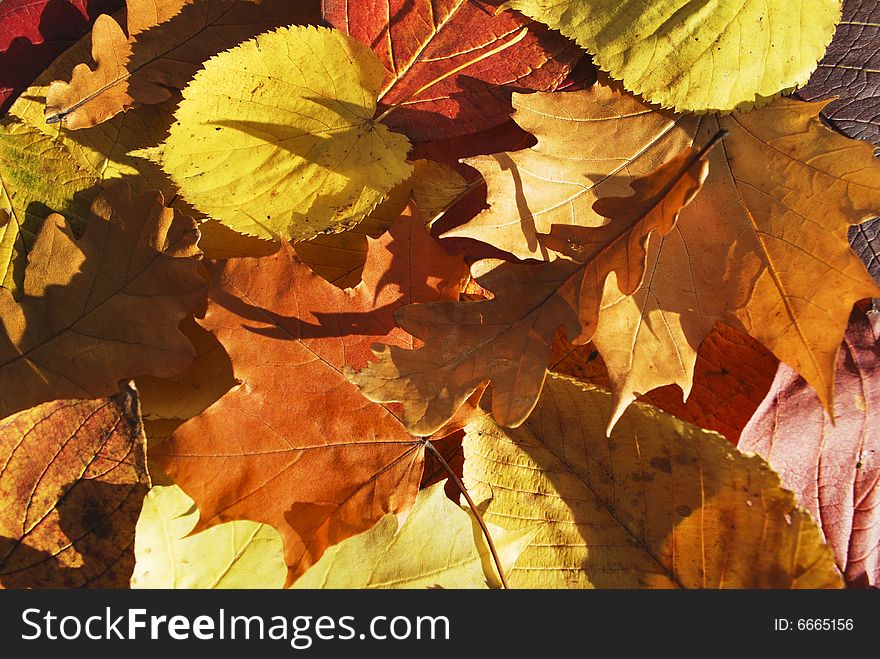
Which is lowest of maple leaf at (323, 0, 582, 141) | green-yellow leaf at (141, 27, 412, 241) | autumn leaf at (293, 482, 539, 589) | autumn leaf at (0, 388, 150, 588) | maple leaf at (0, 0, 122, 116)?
autumn leaf at (293, 482, 539, 589)

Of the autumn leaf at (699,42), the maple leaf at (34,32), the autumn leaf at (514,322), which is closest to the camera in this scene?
the autumn leaf at (514,322)

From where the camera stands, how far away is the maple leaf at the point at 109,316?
3.32 feet

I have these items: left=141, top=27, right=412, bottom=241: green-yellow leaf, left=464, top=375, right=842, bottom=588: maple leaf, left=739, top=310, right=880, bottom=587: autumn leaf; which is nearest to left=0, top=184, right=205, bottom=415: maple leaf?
left=141, top=27, right=412, bottom=241: green-yellow leaf

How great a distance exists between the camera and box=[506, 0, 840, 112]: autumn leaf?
101 cm

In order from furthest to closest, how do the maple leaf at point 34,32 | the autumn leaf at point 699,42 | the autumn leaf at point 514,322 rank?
the maple leaf at point 34,32, the autumn leaf at point 699,42, the autumn leaf at point 514,322

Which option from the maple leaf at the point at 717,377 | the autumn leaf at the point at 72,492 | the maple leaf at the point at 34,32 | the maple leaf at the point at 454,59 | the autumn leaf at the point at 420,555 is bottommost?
the autumn leaf at the point at 420,555

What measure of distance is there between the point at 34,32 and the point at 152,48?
0.70ft

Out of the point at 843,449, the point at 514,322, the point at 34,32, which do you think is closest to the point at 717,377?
the point at 843,449

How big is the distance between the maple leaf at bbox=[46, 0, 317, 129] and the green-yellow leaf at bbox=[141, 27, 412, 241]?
0.12 metres

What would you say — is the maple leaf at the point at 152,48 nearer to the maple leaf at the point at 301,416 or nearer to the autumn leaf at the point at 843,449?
the maple leaf at the point at 301,416

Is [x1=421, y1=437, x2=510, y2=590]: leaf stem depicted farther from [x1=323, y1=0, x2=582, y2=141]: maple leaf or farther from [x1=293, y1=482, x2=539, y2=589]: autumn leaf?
[x1=323, y1=0, x2=582, y2=141]: maple leaf

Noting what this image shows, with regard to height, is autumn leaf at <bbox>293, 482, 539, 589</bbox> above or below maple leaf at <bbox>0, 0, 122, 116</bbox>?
below

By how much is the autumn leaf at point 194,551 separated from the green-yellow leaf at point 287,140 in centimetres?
39

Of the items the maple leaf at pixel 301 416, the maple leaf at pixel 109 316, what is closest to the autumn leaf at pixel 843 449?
the maple leaf at pixel 301 416
